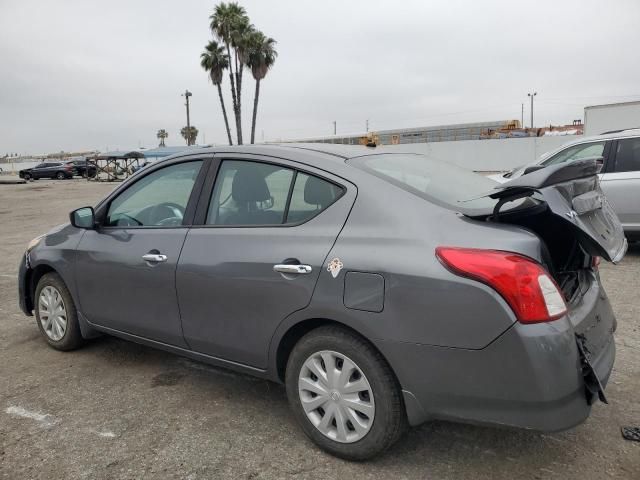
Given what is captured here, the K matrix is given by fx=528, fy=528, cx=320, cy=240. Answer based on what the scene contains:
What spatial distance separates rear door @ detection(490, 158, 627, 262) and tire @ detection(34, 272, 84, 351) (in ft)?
10.6

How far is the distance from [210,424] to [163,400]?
1.60 feet

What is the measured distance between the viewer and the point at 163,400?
11.0 ft

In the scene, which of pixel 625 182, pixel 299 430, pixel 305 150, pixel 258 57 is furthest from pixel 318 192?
pixel 258 57

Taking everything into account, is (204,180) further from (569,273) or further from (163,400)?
(569,273)

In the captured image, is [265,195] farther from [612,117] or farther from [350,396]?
[612,117]

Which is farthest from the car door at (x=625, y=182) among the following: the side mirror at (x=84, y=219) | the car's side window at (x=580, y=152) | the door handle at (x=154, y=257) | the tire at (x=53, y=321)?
the tire at (x=53, y=321)

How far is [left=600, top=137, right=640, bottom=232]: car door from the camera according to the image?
6.76 metres

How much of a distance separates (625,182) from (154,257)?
243 inches

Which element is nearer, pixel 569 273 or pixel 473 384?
pixel 473 384

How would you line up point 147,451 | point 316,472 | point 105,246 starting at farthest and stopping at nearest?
point 105,246 < point 147,451 < point 316,472

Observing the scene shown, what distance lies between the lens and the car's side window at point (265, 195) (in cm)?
277

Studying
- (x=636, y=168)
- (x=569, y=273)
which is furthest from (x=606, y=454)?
(x=636, y=168)

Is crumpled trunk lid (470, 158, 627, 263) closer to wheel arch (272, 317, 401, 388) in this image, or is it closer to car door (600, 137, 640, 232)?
wheel arch (272, 317, 401, 388)

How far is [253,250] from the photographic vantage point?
2.84m
